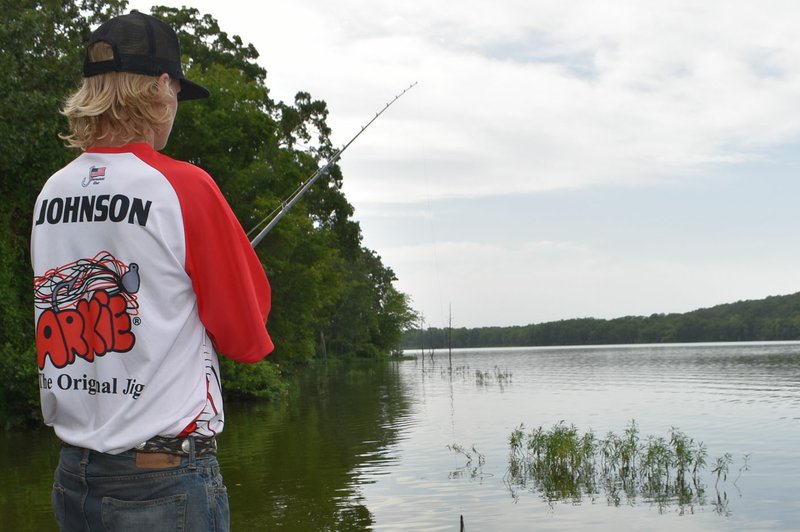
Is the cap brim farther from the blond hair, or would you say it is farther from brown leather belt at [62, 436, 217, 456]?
A: brown leather belt at [62, 436, 217, 456]

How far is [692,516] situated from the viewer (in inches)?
549

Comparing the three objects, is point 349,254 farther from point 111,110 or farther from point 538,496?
point 111,110

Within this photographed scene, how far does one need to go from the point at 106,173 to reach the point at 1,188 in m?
23.4

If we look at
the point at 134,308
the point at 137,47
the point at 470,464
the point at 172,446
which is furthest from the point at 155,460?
the point at 470,464

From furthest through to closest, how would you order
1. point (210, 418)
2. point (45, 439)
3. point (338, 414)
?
point (338, 414), point (45, 439), point (210, 418)

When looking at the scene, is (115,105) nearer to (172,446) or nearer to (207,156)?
(172,446)

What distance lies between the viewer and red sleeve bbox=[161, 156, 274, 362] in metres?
2.19

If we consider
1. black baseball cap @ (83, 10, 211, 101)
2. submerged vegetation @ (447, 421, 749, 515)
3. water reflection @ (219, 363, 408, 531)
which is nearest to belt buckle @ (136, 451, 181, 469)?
black baseball cap @ (83, 10, 211, 101)

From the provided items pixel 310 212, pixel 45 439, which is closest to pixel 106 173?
pixel 45 439

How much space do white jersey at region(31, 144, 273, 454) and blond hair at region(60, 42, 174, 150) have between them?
51 mm

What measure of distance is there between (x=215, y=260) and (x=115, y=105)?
1.64 ft

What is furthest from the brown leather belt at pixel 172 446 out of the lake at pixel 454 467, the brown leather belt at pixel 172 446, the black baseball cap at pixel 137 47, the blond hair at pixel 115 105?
the lake at pixel 454 467

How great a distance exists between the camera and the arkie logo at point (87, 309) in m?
2.14

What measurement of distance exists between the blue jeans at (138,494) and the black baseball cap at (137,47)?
3.20ft
